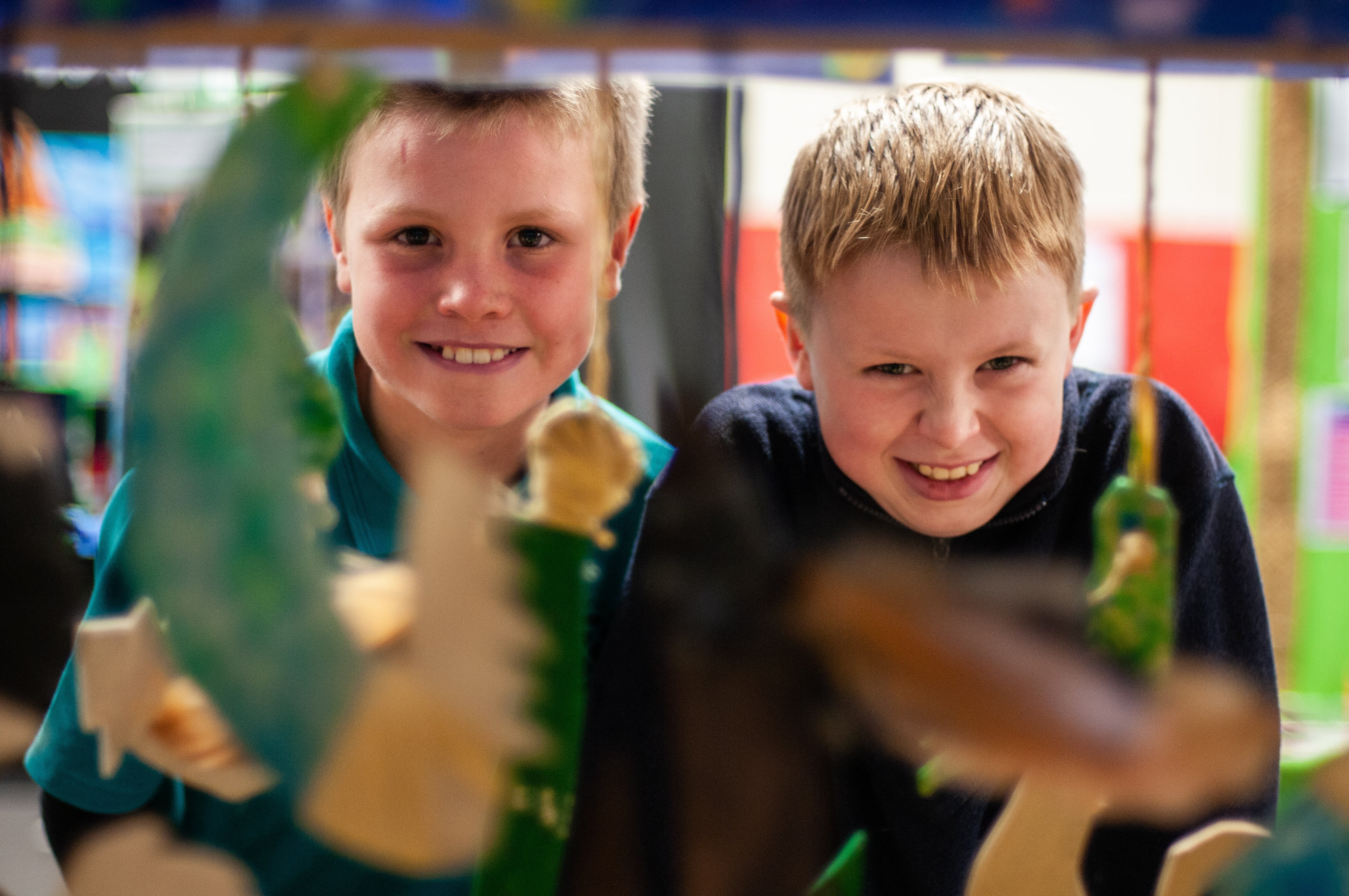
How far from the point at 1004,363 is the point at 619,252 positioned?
0.63 feet

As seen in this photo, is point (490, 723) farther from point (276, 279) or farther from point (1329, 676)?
point (1329, 676)

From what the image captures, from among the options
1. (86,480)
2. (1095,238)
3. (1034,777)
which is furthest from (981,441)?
(1095,238)

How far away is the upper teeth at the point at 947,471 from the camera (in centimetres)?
49

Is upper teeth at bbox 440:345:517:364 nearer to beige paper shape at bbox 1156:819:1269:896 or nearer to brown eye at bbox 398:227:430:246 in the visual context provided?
brown eye at bbox 398:227:430:246

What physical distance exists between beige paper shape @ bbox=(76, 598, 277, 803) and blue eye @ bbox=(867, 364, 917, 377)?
291 millimetres

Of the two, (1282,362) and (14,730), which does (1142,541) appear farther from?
(1282,362)

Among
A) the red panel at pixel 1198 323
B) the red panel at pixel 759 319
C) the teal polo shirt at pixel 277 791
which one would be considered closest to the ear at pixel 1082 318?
the teal polo shirt at pixel 277 791

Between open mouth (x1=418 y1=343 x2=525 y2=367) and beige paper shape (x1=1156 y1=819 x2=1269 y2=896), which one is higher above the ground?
open mouth (x1=418 y1=343 x2=525 y2=367)

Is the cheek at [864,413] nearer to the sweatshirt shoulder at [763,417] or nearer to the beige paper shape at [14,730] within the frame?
the sweatshirt shoulder at [763,417]

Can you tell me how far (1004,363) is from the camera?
1.51 ft

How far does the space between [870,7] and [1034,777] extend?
28 centimetres

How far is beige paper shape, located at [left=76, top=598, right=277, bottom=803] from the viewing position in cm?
35

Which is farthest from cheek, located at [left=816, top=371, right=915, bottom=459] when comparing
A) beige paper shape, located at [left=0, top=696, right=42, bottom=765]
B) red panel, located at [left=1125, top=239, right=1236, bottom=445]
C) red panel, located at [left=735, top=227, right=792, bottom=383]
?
red panel, located at [left=1125, top=239, right=1236, bottom=445]

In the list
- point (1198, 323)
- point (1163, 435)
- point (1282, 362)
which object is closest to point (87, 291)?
point (1163, 435)
